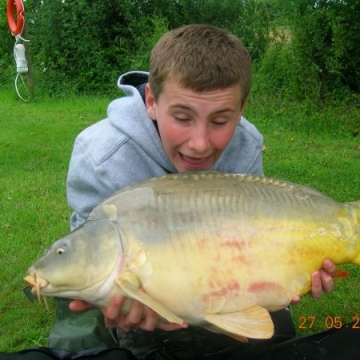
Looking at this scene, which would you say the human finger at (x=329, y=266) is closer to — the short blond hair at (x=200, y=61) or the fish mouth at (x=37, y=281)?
the short blond hair at (x=200, y=61)

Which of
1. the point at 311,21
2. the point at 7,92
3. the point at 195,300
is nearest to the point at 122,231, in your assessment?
the point at 195,300

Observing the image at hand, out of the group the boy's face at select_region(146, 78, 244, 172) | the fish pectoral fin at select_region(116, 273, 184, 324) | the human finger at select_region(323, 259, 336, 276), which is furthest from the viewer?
the boy's face at select_region(146, 78, 244, 172)

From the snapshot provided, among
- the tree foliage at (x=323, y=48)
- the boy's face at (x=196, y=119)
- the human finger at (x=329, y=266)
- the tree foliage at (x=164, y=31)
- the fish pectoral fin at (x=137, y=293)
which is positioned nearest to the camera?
the fish pectoral fin at (x=137, y=293)

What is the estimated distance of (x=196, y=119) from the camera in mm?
1747

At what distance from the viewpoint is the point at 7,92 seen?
8625 millimetres

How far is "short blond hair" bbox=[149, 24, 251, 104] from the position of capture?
1.74 m

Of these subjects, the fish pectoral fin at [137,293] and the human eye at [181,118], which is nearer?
the fish pectoral fin at [137,293]

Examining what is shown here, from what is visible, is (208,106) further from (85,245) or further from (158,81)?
(85,245)

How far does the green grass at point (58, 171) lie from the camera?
8.15 ft

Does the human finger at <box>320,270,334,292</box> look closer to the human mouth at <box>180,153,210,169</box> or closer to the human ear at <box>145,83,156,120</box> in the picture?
the human mouth at <box>180,153,210,169</box>

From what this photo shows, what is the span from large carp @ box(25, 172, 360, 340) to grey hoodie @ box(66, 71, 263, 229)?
1.30 ft

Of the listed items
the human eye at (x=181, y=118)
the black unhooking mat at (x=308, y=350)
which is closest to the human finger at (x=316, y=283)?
the black unhooking mat at (x=308, y=350)
